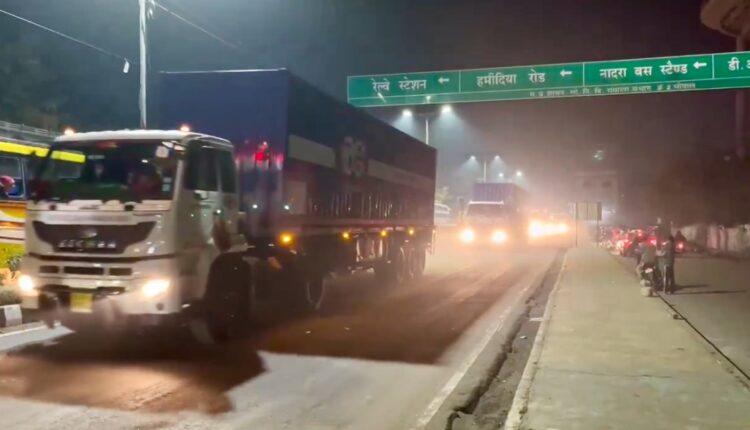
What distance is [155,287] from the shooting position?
27.1 feet

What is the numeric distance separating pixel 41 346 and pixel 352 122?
7247 millimetres

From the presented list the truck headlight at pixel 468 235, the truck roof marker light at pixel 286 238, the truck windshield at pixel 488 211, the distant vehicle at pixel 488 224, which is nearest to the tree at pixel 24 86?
the truck headlight at pixel 468 235

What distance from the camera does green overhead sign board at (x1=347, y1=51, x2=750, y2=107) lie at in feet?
85.6

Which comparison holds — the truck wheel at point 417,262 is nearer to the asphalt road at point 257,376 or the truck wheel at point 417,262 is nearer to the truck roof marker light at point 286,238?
the asphalt road at point 257,376

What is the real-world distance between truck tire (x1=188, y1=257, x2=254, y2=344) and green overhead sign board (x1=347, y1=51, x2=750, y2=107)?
62.8 ft

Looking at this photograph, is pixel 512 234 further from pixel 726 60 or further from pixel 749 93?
pixel 749 93

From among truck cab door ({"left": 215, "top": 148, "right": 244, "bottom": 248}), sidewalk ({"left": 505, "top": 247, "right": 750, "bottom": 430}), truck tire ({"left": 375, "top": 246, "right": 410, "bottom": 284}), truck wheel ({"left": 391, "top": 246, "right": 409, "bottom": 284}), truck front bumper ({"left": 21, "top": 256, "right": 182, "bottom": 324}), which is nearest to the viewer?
sidewalk ({"left": 505, "top": 247, "right": 750, "bottom": 430})

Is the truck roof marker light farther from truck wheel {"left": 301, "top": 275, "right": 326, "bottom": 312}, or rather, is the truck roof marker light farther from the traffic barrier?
the traffic barrier

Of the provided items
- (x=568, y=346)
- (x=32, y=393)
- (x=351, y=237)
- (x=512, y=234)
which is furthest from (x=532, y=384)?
(x=512, y=234)

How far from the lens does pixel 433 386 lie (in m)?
7.94

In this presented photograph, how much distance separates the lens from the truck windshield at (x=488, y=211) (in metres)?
41.3

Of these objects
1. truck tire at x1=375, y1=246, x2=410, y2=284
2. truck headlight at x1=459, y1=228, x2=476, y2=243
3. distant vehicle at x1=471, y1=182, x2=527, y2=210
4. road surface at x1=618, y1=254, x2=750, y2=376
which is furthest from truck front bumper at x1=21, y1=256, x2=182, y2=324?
distant vehicle at x1=471, y1=182, x2=527, y2=210

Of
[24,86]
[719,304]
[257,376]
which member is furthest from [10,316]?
[24,86]

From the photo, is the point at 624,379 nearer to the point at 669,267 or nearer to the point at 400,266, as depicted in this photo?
the point at 669,267
